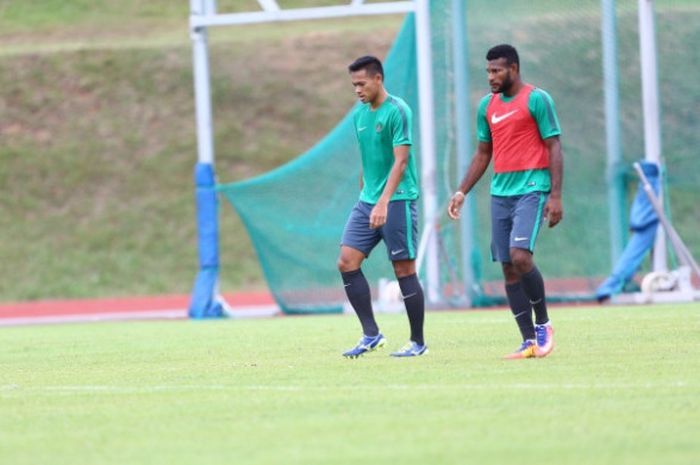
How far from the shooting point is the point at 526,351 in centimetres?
1109

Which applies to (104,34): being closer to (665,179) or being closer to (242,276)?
(242,276)

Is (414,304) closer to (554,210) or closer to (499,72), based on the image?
(554,210)

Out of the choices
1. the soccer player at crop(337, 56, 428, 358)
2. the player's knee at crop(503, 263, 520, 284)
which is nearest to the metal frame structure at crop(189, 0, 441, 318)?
the soccer player at crop(337, 56, 428, 358)

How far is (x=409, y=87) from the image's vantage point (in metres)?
21.8

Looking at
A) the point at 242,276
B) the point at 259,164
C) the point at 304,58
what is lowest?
the point at 242,276

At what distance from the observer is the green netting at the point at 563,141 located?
2100cm

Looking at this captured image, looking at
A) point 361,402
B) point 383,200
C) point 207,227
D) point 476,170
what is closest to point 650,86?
point 207,227

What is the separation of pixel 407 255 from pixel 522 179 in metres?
1.07

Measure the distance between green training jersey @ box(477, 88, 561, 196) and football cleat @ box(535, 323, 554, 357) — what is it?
0.99 metres

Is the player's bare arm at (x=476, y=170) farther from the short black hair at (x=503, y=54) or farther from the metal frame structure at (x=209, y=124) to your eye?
the metal frame structure at (x=209, y=124)

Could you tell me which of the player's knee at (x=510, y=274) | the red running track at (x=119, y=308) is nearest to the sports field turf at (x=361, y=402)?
the player's knee at (x=510, y=274)

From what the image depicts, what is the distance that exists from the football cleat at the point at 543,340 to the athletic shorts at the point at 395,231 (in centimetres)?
112

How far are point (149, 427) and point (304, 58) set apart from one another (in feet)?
113

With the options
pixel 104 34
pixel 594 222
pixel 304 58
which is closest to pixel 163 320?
pixel 594 222
